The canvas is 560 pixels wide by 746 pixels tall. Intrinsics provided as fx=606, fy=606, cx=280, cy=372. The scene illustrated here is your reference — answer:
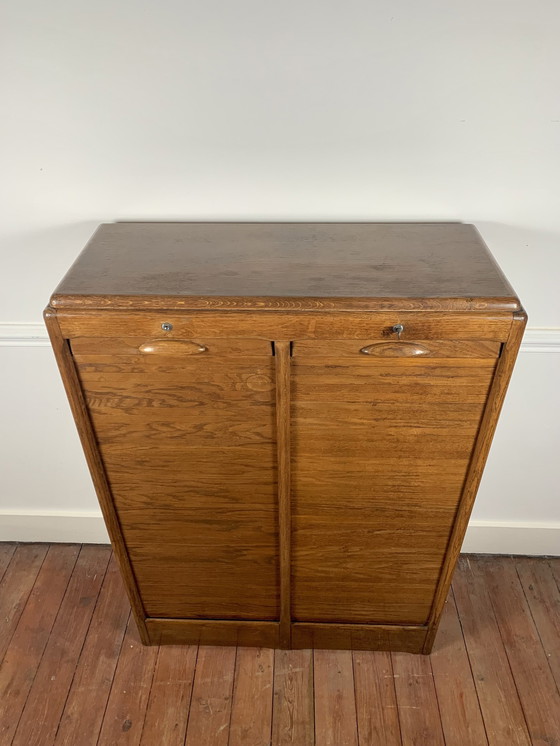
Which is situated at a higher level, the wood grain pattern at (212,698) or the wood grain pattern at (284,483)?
the wood grain pattern at (284,483)

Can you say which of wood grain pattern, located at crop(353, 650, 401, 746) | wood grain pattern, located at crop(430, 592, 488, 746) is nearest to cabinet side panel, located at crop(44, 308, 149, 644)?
wood grain pattern, located at crop(353, 650, 401, 746)

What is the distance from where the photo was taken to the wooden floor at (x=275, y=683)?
1564 mm

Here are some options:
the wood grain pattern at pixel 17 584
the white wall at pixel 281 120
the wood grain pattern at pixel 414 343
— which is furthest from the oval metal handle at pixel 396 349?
the wood grain pattern at pixel 17 584

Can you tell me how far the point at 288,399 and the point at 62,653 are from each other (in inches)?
44.8

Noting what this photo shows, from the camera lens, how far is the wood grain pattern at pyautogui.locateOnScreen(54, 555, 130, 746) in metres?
1.57

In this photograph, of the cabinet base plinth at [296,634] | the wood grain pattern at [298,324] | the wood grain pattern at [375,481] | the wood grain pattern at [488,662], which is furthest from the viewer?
the cabinet base plinth at [296,634]

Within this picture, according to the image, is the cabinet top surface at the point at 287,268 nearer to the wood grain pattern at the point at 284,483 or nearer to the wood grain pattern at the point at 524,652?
the wood grain pattern at the point at 284,483

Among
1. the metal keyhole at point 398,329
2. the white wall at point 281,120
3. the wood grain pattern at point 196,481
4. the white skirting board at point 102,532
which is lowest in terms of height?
the white skirting board at point 102,532

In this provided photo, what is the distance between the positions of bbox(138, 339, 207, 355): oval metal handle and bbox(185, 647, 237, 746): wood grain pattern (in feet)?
3.37

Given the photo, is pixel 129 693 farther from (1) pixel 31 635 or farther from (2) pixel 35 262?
(2) pixel 35 262

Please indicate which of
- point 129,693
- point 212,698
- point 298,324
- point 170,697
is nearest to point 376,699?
point 212,698

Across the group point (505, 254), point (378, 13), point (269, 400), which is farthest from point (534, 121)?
point (269, 400)

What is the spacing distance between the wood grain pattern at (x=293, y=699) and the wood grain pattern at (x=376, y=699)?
0.13 metres

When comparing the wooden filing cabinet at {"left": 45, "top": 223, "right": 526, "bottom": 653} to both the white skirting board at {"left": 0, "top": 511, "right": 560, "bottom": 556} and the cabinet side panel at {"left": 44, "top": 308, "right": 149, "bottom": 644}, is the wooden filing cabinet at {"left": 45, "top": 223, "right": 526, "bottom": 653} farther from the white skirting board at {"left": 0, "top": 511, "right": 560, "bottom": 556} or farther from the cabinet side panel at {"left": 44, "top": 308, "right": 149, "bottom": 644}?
the white skirting board at {"left": 0, "top": 511, "right": 560, "bottom": 556}
